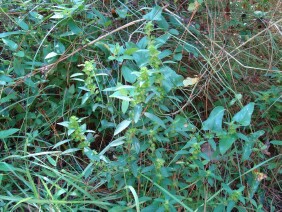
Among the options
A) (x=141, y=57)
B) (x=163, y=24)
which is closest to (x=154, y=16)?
(x=163, y=24)

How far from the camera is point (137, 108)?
1.36 metres

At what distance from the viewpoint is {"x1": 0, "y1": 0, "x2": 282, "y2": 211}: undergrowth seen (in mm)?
1418

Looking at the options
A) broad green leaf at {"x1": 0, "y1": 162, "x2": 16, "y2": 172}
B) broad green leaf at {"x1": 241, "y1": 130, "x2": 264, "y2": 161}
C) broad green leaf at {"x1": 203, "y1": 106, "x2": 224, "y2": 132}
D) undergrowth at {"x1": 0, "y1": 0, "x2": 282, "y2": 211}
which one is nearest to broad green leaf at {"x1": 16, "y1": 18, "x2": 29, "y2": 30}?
undergrowth at {"x1": 0, "y1": 0, "x2": 282, "y2": 211}

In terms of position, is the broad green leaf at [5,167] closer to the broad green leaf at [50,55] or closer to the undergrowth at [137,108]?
the undergrowth at [137,108]

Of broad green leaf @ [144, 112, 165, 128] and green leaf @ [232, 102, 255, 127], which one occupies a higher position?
broad green leaf @ [144, 112, 165, 128]

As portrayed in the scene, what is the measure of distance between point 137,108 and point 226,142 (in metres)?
0.28

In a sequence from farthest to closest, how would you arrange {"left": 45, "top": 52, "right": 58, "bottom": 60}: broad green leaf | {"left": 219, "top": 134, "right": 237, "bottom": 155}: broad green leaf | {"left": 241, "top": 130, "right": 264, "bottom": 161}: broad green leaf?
{"left": 45, "top": 52, "right": 58, "bottom": 60}: broad green leaf < {"left": 241, "top": 130, "right": 264, "bottom": 161}: broad green leaf < {"left": 219, "top": 134, "right": 237, "bottom": 155}: broad green leaf

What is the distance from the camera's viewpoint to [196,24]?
1.94 meters

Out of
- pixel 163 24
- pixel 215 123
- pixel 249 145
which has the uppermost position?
pixel 163 24

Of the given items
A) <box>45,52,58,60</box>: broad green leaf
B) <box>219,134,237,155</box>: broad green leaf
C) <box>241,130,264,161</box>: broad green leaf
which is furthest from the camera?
<box>45,52,58,60</box>: broad green leaf

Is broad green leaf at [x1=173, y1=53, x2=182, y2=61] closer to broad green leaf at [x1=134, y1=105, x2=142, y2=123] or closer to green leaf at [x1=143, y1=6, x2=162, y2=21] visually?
green leaf at [x1=143, y1=6, x2=162, y2=21]

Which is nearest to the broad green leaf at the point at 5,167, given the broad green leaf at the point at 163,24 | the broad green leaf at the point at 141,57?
the broad green leaf at the point at 141,57

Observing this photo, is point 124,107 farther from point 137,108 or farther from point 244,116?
point 244,116

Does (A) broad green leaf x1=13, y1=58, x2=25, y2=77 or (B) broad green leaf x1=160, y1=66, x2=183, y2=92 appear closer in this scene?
(B) broad green leaf x1=160, y1=66, x2=183, y2=92
